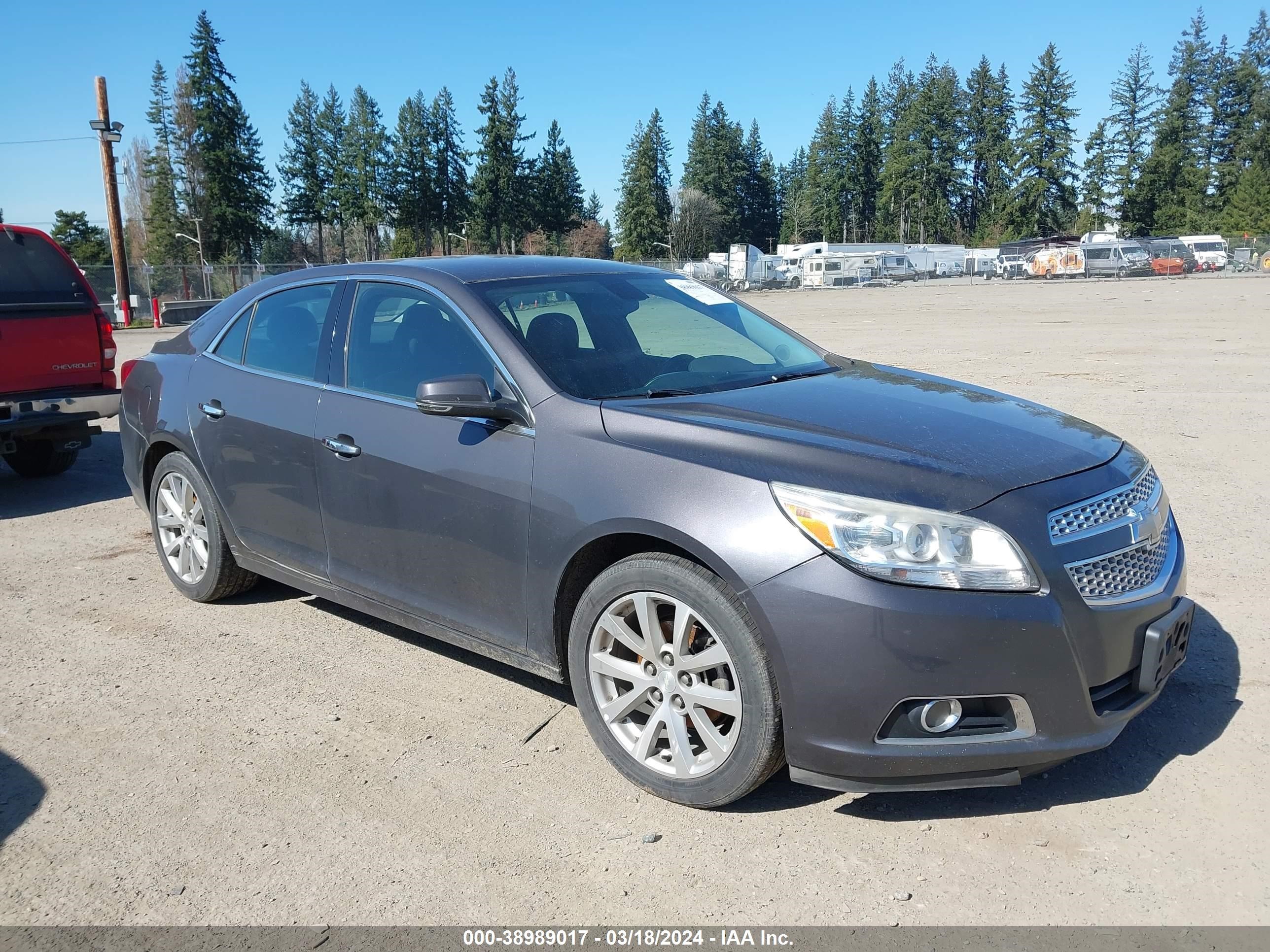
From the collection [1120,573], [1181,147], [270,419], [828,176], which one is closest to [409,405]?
[270,419]

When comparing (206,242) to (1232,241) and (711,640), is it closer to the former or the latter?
(1232,241)

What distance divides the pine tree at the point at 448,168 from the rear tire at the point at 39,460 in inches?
3499

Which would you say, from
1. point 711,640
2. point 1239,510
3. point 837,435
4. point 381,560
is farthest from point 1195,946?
point 1239,510

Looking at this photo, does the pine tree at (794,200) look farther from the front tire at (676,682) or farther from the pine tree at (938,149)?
the front tire at (676,682)

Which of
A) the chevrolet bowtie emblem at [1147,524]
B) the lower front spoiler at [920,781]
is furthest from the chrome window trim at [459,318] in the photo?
the chevrolet bowtie emblem at [1147,524]

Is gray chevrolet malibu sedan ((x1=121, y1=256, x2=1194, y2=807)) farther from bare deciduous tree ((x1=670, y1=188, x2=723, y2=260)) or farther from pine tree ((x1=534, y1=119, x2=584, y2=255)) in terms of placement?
bare deciduous tree ((x1=670, y1=188, x2=723, y2=260))

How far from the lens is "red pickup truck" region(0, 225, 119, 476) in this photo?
7531 mm

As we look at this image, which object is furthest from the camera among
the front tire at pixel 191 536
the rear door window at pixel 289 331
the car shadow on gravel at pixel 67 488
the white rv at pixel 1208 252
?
the white rv at pixel 1208 252

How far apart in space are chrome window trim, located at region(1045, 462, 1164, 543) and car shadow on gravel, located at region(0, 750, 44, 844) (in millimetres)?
3292

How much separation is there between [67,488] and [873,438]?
Result: 7.44 metres

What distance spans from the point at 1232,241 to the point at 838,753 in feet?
272

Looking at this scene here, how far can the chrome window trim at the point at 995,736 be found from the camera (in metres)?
2.81

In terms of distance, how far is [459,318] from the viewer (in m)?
3.94

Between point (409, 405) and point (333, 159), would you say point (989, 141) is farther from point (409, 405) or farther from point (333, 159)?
point (409, 405)
